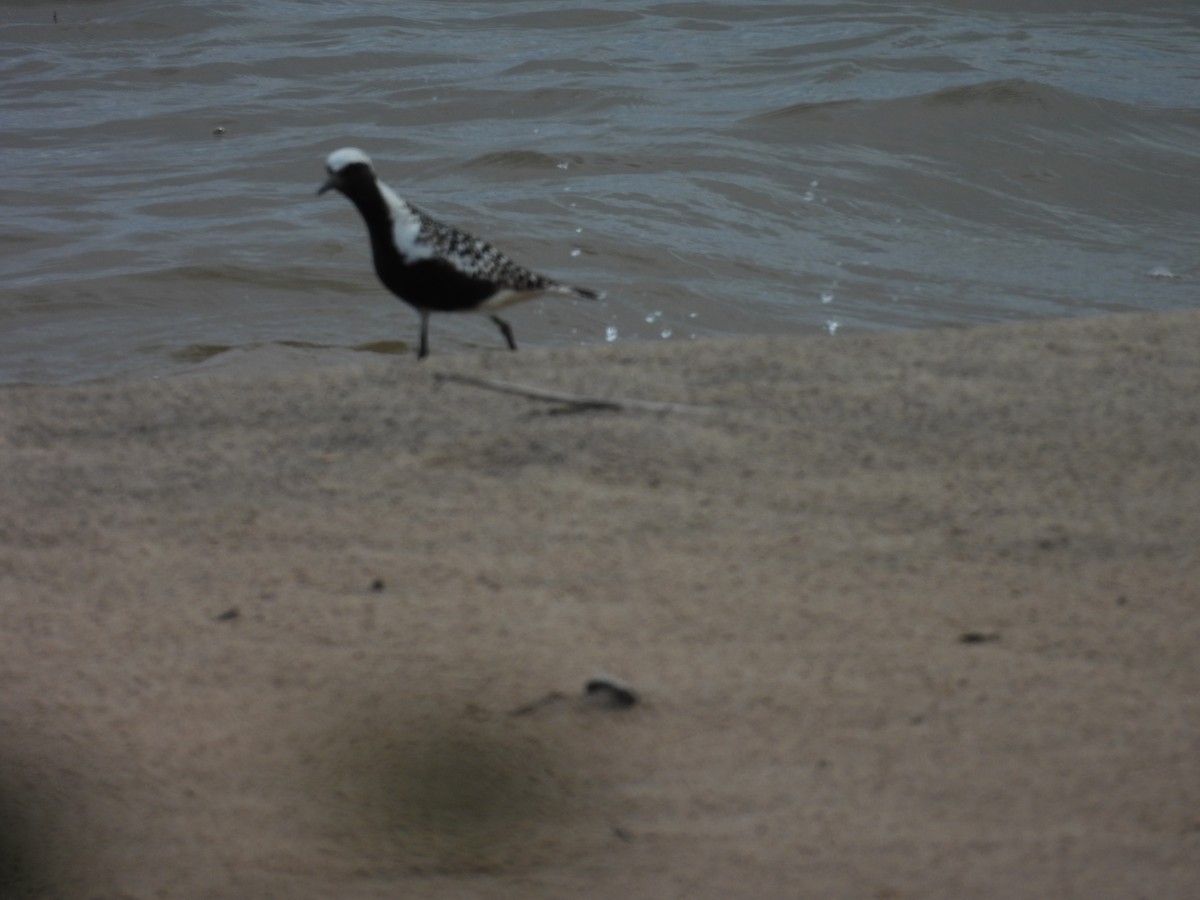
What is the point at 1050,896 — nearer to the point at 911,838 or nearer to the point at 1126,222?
the point at 911,838

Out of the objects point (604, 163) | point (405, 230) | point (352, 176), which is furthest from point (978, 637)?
point (604, 163)

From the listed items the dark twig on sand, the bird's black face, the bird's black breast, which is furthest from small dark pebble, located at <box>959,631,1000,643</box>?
the bird's black face

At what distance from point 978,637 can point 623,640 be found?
75cm

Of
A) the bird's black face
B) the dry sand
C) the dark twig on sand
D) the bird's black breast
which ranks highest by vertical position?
the bird's black face

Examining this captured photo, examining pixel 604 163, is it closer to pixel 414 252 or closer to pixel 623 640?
pixel 414 252

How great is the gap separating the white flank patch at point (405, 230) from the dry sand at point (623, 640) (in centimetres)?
73

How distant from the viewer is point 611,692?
9.57 ft

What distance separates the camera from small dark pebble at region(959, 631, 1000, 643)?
311cm

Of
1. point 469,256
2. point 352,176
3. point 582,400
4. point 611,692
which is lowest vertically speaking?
point 611,692

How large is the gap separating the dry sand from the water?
3385 mm

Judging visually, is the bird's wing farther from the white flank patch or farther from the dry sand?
the dry sand

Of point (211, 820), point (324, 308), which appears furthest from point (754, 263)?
point (211, 820)

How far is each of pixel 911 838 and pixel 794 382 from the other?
7.63 ft

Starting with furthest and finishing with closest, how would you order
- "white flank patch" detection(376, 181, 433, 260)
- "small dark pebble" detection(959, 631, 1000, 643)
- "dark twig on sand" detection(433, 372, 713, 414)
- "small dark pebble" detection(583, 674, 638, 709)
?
"white flank patch" detection(376, 181, 433, 260), "dark twig on sand" detection(433, 372, 713, 414), "small dark pebble" detection(959, 631, 1000, 643), "small dark pebble" detection(583, 674, 638, 709)
